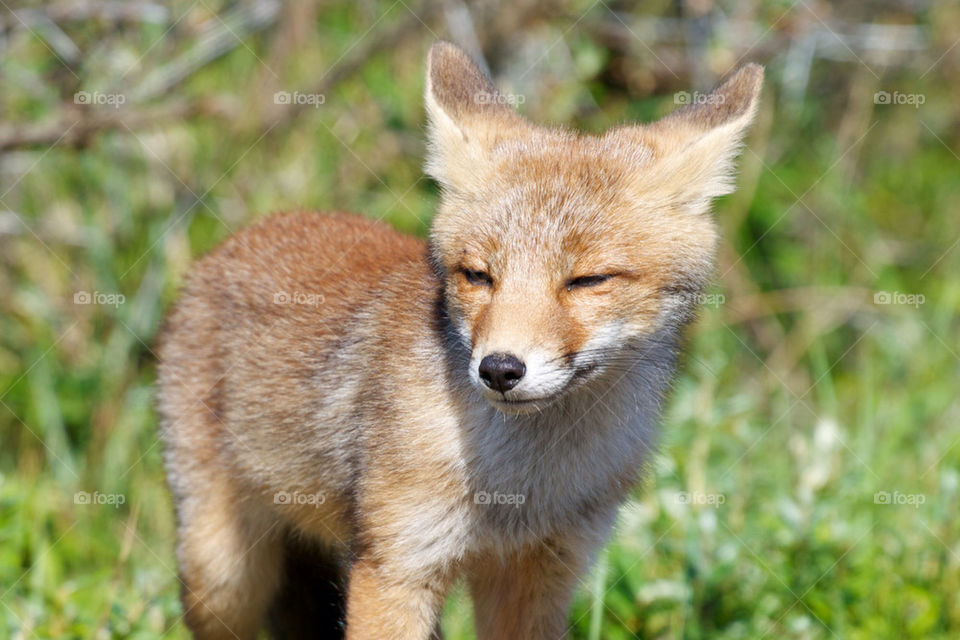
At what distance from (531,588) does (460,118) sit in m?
1.89

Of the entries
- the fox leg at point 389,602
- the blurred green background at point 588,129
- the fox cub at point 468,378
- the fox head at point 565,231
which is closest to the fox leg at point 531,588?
the fox cub at point 468,378

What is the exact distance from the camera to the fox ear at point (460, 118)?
169 inches

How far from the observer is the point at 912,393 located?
805 cm

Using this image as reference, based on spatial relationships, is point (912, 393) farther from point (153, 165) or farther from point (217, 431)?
point (153, 165)

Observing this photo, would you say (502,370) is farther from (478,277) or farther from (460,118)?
(460,118)

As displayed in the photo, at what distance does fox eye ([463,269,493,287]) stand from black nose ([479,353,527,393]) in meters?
0.43

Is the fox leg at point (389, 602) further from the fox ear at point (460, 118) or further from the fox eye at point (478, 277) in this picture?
the fox ear at point (460, 118)

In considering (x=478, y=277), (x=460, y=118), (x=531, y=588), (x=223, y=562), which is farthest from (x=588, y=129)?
(x=478, y=277)

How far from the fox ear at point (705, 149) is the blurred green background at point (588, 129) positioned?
204 centimetres

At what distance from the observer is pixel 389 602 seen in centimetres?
425

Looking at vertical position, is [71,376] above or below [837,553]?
above

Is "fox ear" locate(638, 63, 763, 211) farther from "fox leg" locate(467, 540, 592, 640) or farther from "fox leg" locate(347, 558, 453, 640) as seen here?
"fox leg" locate(347, 558, 453, 640)

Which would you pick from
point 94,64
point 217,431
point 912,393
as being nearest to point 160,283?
point 94,64

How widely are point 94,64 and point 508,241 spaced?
16.7 feet
